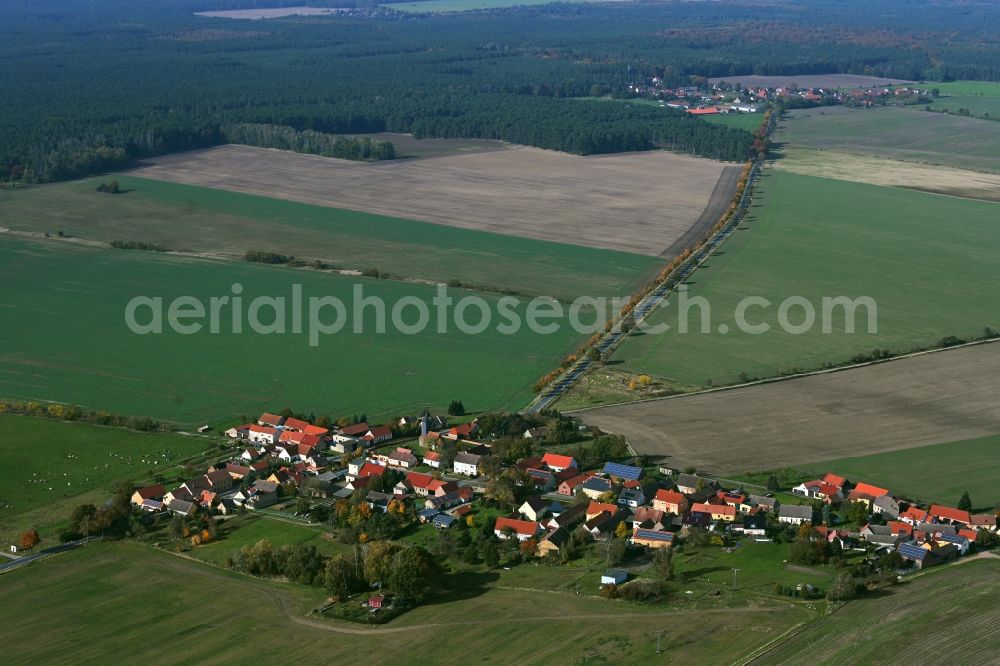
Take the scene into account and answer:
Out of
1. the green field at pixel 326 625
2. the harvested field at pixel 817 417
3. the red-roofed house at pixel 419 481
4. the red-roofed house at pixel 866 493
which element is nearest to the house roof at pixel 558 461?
the harvested field at pixel 817 417

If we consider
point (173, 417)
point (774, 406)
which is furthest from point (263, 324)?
point (774, 406)

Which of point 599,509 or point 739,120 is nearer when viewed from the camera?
point 599,509

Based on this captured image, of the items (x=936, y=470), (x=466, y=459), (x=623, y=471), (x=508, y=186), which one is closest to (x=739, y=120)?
(x=508, y=186)

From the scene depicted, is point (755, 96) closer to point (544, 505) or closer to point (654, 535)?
point (544, 505)

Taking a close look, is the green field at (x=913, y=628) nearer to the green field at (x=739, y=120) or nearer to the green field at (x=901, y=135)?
the green field at (x=901, y=135)

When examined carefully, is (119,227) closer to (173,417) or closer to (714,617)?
(173,417)
